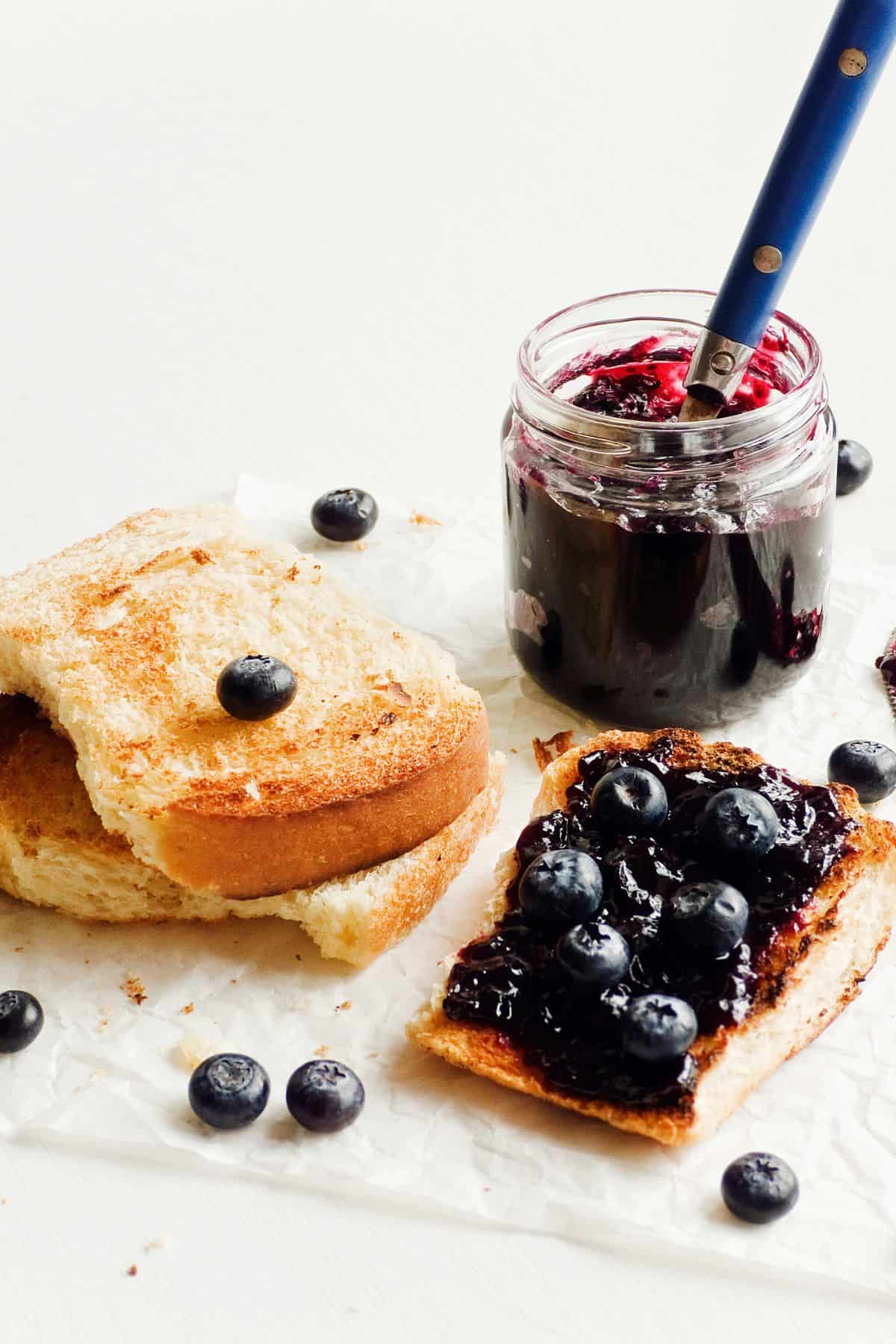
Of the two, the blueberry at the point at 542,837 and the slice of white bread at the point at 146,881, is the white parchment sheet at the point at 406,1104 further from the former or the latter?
the blueberry at the point at 542,837

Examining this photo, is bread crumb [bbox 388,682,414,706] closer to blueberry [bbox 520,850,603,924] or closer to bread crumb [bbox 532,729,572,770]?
bread crumb [bbox 532,729,572,770]

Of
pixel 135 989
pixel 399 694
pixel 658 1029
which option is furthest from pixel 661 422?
pixel 135 989

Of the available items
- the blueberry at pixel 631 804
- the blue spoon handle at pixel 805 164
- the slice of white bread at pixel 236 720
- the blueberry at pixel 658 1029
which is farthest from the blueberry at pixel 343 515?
the blueberry at pixel 658 1029

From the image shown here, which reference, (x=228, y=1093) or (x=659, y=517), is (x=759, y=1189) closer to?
(x=228, y=1093)

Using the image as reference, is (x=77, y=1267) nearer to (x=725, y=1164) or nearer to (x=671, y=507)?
(x=725, y=1164)

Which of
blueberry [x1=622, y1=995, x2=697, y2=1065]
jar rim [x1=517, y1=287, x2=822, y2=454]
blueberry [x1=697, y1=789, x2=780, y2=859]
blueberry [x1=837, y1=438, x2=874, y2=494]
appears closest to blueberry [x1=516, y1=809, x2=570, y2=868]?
blueberry [x1=697, y1=789, x2=780, y2=859]
